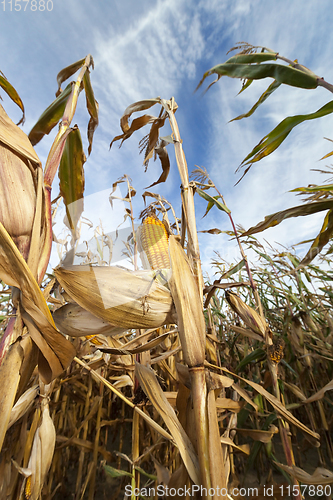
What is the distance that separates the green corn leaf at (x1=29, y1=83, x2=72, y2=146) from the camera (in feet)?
2.49

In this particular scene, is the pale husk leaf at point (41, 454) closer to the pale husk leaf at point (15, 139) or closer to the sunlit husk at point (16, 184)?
the sunlit husk at point (16, 184)

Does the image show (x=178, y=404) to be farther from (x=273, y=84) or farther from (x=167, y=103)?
(x=273, y=84)

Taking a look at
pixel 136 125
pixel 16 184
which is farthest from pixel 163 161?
pixel 16 184

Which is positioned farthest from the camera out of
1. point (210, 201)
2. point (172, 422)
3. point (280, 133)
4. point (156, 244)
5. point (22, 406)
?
point (210, 201)

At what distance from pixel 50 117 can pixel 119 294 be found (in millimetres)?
687

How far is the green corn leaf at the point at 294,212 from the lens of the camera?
30.1 inches

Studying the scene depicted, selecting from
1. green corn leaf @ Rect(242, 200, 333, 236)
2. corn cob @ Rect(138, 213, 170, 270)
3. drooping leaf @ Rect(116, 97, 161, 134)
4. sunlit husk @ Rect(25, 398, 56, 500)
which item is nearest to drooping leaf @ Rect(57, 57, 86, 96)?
drooping leaf @ Rect(116, 97, 161, 134)

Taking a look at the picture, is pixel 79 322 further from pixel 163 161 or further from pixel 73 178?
pixel 163 161

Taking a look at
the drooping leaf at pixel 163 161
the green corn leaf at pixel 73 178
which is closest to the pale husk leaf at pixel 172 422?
the green corn leaf at pixel 73 178

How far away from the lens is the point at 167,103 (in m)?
0.87

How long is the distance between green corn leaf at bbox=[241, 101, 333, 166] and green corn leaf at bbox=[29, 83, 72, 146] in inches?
27.0

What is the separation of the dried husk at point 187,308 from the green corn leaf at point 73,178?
0.38 meters

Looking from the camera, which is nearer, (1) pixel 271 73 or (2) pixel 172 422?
(2) pixel 172 422

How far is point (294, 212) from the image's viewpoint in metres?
0.80
